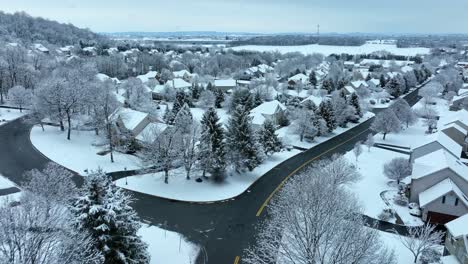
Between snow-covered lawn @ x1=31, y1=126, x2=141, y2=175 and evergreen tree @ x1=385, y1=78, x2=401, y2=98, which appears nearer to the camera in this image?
snow-covered lawn @ x1=31, y1=126, x2=141, y2=175

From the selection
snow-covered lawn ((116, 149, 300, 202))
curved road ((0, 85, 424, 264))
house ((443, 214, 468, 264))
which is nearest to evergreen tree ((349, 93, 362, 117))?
curved road ((0, 85, 424, 264))

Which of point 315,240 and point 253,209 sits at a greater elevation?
point 315,240

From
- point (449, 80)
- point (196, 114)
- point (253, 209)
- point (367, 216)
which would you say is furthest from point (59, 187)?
point (449, 80)

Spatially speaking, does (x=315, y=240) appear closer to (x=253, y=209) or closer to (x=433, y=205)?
(x=253, y=209)

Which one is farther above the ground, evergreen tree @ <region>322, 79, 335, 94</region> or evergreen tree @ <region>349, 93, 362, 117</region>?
evergreen tree @ <region>322, 79, 335, 94</region>

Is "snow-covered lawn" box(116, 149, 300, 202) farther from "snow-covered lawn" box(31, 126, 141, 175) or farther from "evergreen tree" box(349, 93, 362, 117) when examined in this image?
"evergreen tree" box(349, 93, 362, 117)

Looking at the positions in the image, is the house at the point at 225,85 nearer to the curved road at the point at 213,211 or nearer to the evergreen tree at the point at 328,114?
the evergreen tree at the point at 328,114

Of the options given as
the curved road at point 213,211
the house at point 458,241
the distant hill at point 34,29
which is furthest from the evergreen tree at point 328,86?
the distant hill at point 34,29
